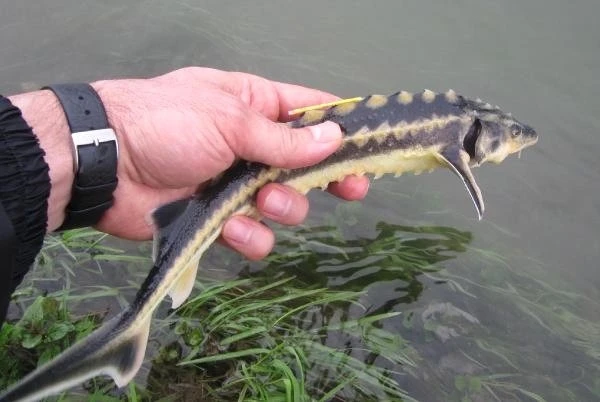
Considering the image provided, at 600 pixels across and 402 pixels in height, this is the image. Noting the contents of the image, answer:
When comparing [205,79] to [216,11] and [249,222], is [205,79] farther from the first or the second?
[216,11]

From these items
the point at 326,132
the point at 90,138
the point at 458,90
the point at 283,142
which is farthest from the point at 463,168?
the point at 458,90

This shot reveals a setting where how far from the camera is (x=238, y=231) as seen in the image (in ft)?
8.70

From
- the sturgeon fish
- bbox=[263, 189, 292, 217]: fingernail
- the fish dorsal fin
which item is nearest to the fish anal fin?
the sturgeon fish

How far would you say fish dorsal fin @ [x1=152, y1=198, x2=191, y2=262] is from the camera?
7.48ft

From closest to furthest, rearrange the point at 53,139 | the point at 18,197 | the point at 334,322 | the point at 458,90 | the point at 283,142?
the point at 18,197 → the point at 53,139 → the point at 283,142 → the point at 334,322 → the point at 458,90

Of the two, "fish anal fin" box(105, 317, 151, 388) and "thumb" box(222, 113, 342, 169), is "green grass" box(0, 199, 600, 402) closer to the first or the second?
"fish anal fin" box(105, 317, 151, 388)

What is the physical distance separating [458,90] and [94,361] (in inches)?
173

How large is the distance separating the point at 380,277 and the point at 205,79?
1.44 m

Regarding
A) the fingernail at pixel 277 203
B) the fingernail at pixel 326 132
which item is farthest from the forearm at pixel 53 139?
the fingernail at pixel 326 132

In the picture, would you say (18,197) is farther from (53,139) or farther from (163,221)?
(163,221)

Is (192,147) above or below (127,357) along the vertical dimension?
above

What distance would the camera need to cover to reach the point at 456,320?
3.33m

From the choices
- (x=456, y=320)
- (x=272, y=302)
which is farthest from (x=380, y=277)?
(x=272, y=302)

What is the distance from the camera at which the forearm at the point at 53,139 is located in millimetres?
2250
